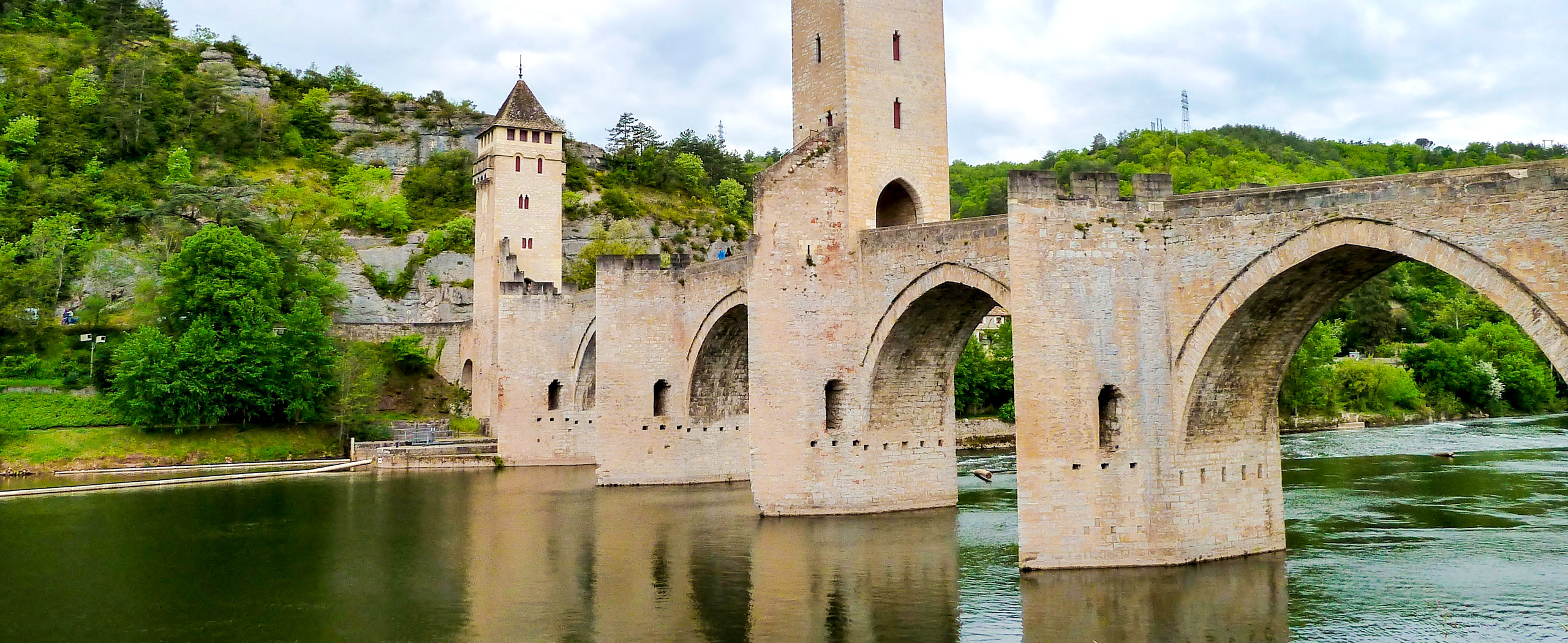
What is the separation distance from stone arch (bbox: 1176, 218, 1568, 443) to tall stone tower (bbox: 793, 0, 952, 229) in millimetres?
8226

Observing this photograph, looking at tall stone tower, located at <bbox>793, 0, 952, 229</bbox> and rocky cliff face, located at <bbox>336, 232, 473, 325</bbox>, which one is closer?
tall stone tower, located at <bbox>793, 0, 952, 229</bbox>

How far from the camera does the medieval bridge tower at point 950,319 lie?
1367 cm

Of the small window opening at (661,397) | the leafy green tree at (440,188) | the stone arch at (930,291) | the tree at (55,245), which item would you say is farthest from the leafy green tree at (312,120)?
the stone arch at (930,291)

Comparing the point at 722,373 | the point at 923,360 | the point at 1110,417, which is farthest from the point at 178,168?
the point at 1110,417

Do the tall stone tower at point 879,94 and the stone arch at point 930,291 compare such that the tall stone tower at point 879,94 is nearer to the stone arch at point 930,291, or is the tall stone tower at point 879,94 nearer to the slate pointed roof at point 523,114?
the stone arch at point 930,291

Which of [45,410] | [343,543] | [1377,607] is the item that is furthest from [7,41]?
[1377,607]

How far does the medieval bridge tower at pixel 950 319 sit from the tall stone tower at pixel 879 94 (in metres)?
0.06

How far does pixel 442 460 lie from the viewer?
3622 cm

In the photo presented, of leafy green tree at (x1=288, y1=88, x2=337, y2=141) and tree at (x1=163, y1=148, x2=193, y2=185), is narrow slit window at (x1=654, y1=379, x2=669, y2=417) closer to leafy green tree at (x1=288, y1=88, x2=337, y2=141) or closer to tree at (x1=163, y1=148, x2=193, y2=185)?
tree at (x1=163, y1=148, x2=193, y2=185)

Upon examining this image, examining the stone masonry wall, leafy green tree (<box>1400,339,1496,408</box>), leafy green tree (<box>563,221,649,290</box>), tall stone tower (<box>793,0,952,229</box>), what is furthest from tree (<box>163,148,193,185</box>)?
leafy green tree (<box>1400,339,1496,408</box>)

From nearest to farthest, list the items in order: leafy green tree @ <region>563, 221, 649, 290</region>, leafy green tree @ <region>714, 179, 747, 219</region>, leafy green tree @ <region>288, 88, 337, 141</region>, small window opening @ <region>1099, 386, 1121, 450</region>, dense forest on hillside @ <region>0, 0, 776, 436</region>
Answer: small window opening @ <region>1099, 386, 1121, 450</region>, dense forest on hillside @ <region>0, 0, 776, 436</region>, leafy green tree @ <region>563, 221, 649, 290</region>, leafy green tree @ <region>288, 88, 337, 141</region>, leafy green tree @ <region>714, 179, 747, 219</region>

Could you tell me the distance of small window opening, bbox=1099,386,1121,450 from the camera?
15.5 metres

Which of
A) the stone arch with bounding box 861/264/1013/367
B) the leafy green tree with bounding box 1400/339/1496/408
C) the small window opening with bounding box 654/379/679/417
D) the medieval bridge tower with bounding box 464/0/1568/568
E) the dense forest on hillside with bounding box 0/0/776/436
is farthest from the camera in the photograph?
the leafy green tree with bounding box 1400/339/1496/408

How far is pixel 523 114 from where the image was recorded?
45688mm
